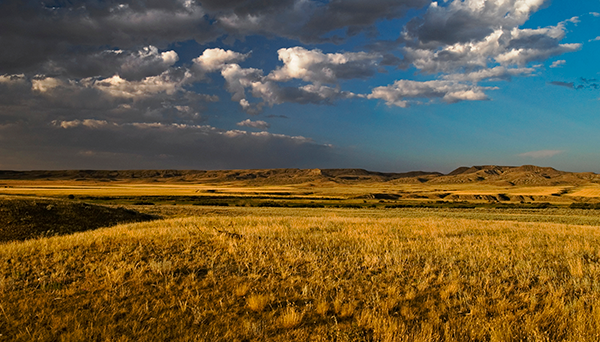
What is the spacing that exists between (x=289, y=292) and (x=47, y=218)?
29188 millimetres

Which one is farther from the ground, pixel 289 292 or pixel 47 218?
pixel 289 292

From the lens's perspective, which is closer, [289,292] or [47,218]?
[289,292]

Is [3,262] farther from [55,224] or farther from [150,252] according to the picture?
[55,224]

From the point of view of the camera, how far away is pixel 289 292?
25.2ft

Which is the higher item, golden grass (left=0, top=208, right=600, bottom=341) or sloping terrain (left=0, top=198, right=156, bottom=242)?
golden grass (left=0, top=208, right=600, bottom=341)

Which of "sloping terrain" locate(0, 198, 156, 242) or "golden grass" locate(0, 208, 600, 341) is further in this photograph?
"sloping terrain" locate(0, 198, 156, 242)

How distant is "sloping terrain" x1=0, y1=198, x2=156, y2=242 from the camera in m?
24.2

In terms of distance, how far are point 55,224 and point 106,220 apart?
5.50 meters

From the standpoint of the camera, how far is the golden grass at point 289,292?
5.94 m

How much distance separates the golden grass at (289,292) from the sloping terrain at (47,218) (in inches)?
602

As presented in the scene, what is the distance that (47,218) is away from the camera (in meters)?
28.2

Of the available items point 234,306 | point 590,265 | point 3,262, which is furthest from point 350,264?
point 3,262

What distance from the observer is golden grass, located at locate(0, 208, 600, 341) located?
594cm

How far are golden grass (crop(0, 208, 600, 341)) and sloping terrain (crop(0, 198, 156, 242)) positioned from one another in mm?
15302
